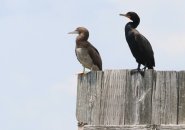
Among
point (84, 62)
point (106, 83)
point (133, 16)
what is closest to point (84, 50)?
point (84, 62)

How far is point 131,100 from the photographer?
6.20 meters

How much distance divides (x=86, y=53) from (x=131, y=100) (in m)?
7.30

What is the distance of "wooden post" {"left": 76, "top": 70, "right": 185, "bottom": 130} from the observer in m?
5.96

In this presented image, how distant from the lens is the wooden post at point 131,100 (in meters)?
5.96

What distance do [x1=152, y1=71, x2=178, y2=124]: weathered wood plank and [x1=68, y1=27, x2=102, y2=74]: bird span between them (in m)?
7.16

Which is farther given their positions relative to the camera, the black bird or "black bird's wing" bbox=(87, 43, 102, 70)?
"black bird's wing" bbox=(87, 43, 102, 70)

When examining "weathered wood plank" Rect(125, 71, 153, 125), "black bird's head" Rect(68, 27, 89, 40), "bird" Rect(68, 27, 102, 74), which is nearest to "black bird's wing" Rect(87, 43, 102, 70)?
"bird" Rect(68, 27, 102, 74)

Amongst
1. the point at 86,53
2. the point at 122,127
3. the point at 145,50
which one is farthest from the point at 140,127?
the point at 86,53

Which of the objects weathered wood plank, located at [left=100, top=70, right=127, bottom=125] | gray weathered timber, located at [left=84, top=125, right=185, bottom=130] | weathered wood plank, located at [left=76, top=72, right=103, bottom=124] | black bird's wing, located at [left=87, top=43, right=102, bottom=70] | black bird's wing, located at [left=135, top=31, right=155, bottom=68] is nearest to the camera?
gray weathered timber, located at [left=84, top=125, right=185, bottom=130]

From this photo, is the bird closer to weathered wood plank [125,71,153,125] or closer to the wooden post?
the wooden post

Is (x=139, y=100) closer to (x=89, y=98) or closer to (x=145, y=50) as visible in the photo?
(x=89, y=98)

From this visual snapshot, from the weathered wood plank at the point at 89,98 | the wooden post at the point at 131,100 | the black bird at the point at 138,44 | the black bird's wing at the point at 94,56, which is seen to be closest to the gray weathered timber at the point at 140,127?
the wooden post at the point at 131,100

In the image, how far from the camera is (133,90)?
20.4ft

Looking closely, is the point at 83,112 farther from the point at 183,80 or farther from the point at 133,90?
the point at 183,80
